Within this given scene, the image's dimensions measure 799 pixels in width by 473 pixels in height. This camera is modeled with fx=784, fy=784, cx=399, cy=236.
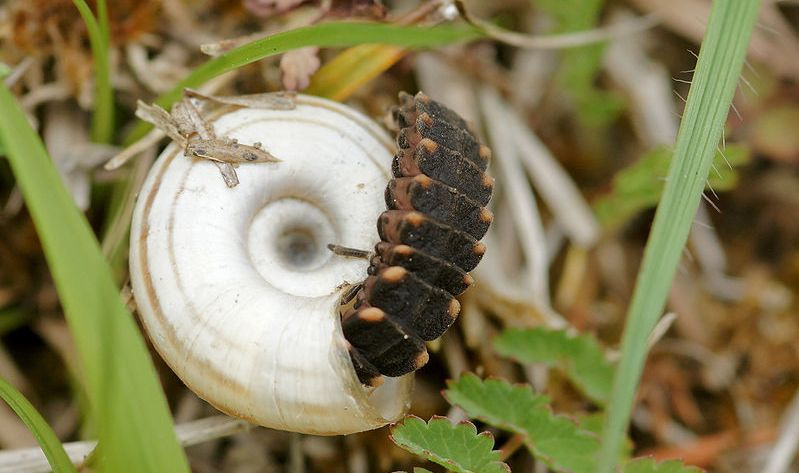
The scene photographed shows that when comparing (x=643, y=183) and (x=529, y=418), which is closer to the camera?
(x=529, y=418)

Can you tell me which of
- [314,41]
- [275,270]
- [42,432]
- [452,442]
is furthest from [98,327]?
[314,41]

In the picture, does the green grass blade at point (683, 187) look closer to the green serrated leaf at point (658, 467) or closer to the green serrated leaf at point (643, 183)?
the green serrated leaf at point (658, 467)

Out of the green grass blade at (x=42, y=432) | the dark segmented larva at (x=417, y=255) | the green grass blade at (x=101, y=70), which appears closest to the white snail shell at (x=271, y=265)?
the dark segmented larva at (x=417, y=255)

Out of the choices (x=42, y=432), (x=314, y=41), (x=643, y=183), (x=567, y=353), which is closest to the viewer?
(x=42, y=432)

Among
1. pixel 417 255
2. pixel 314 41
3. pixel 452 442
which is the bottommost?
pixel 452 442

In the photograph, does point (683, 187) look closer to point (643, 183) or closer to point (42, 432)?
point (643, 183)

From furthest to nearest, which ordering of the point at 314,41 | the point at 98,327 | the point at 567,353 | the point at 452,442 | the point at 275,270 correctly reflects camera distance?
the point at 567,353, the point at 314,41, the point at 275,270, the point at 452,442, the point at 98,327
